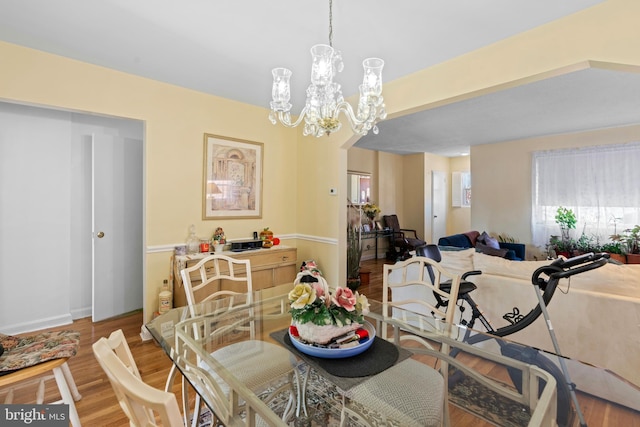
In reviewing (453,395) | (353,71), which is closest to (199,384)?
(453,395)

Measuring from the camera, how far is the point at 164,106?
305 centimetres

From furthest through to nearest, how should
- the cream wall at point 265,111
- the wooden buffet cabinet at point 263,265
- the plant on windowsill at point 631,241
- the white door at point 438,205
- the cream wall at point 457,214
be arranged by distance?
the cream wall at point 457,214 < the white door at point 438,205 < the plant on windowsill at point 631,241 < the wooden buffet cabinet at point 263,265 < the cream wall at point 265,111

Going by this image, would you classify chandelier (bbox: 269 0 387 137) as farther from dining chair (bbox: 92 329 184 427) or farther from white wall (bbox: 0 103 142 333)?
white wall (bbox: 0 103 142 333)

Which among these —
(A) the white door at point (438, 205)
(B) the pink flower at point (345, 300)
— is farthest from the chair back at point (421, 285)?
(A) the white door at point (438, 205)

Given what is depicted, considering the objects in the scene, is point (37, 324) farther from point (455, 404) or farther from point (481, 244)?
point (481, 244)

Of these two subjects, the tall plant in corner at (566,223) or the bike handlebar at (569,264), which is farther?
the tall plant in corner at (566,223)

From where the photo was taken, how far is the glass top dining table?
1.11 m

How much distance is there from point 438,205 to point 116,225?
23.2ft

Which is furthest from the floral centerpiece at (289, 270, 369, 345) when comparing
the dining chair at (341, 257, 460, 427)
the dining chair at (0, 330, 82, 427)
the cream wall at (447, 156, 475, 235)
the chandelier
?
the cream wall at (447, 156, 475, 235)

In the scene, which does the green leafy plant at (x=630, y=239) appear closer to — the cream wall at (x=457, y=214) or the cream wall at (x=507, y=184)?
the cream wall at (x=507, y=184)

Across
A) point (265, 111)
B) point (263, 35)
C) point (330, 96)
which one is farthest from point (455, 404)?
point (265, 111)

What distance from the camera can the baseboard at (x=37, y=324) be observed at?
2855 millimetres

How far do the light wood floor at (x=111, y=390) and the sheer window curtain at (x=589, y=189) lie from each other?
4.68 metres

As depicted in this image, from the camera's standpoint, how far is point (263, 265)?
135 inches
